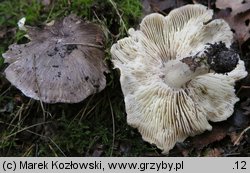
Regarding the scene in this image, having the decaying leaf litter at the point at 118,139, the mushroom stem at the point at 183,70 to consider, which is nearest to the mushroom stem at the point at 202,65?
the mushroom stem at the point at 183,70

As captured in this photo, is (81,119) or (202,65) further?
(81,119)

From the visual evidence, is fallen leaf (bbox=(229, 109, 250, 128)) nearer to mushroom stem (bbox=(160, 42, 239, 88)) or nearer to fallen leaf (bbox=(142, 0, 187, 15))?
mushroom stem (bbox=(160, 42, 239, 88))

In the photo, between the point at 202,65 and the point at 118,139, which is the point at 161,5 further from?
the point at 118,139

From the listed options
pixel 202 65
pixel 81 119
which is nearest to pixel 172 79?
pixel 202 65

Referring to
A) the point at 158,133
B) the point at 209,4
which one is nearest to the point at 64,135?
the point at 158,133

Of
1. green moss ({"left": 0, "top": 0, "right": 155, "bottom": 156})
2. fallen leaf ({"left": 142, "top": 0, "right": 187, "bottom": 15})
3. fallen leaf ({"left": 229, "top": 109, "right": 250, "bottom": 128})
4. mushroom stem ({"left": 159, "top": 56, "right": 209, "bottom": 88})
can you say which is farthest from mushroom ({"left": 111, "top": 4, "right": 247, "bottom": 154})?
fallen leaf ({"left": 142, "top": 0, "right": 187, "bottom": 15})

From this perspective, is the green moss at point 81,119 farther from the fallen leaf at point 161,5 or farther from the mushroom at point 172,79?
the mushroom at point 172,79
